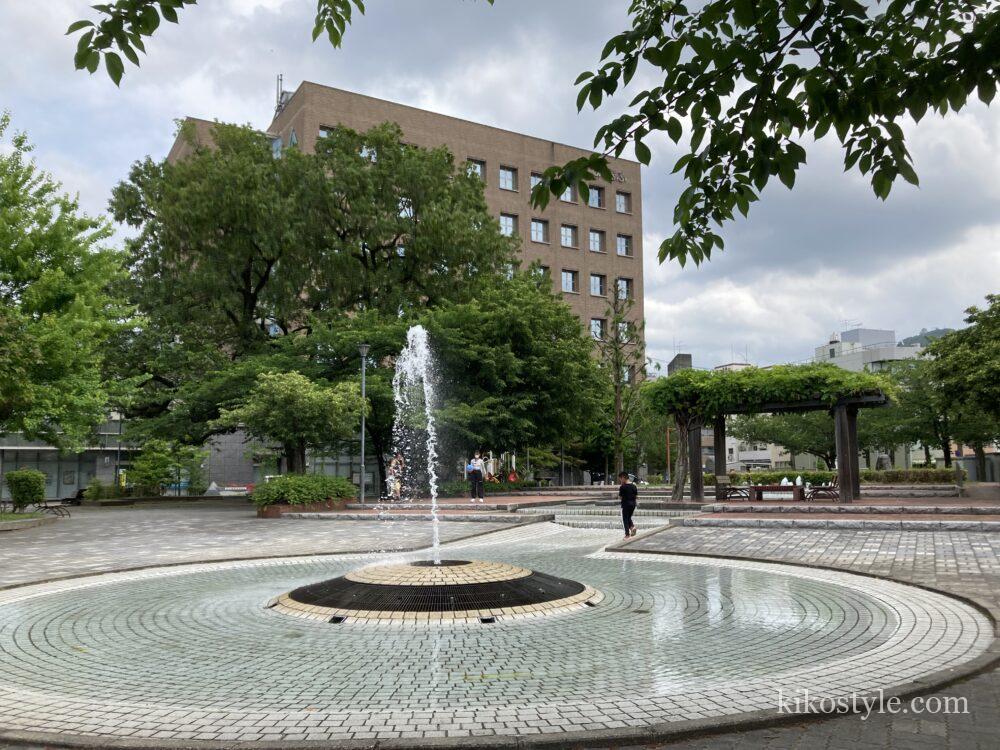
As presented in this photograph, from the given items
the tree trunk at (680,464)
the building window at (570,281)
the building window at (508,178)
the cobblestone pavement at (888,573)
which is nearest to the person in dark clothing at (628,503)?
the cobblestone pavement at (888,573)

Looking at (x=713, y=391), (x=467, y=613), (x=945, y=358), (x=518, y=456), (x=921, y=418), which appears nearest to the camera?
(x=467, y=613)

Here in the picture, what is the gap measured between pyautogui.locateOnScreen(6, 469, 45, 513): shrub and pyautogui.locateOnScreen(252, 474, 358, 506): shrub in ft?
25.6

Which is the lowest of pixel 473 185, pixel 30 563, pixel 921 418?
pixel 30 563

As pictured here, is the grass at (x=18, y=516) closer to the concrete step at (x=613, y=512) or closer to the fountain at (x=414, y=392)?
the fountain at (x=414, y=392)

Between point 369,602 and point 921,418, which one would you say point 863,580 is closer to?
point 369,602

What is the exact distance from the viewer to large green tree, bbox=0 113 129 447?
2094 cm

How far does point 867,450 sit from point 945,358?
85.1ft

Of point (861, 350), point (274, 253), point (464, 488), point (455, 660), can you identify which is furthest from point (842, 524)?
point (861, 350)

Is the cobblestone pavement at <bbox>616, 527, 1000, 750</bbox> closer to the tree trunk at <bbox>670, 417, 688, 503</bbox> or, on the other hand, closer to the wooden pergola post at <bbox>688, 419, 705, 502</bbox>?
the wooden pergola post at <bbox>688, 419, 705, 502</bbox>

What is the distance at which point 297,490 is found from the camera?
23.7m

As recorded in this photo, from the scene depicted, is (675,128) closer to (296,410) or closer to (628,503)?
(628,503)

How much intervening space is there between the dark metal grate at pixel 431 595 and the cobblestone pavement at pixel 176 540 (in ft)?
17.1

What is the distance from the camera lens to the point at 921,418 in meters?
42.4

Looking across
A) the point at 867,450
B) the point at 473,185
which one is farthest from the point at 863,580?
the point at 867,450
